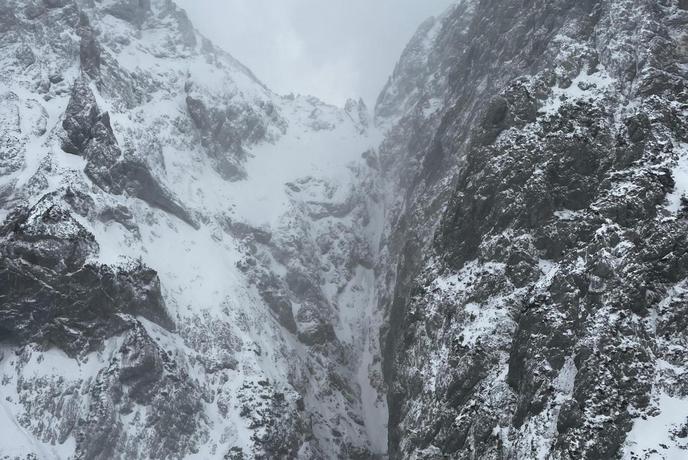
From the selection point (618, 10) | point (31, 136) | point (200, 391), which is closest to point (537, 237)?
point (618, 10)

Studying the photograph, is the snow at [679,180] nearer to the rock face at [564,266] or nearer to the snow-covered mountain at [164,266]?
the rock face at [564,266]

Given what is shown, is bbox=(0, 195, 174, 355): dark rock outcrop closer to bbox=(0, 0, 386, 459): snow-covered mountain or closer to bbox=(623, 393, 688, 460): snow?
bbox=(0, 0, 386, 459): snow-covered mountain

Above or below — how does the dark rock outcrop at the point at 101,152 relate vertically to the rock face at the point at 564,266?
above

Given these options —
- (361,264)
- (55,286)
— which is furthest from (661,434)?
(361,264)

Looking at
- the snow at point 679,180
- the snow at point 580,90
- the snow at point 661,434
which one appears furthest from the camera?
the snow at point 580,90

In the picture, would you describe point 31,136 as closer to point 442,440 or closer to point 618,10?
point 442,440

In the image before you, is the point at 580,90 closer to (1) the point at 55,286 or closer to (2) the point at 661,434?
(2) the point at 661,434

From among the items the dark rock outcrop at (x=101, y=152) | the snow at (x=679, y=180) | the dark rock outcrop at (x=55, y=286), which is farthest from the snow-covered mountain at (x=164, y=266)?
the snow at (x=679, y=180)

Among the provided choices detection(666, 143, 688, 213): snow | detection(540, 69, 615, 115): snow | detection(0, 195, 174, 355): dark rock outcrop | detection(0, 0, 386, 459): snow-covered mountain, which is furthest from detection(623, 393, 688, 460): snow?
detection(0, 195, 174, 355): dark rock outcrop
